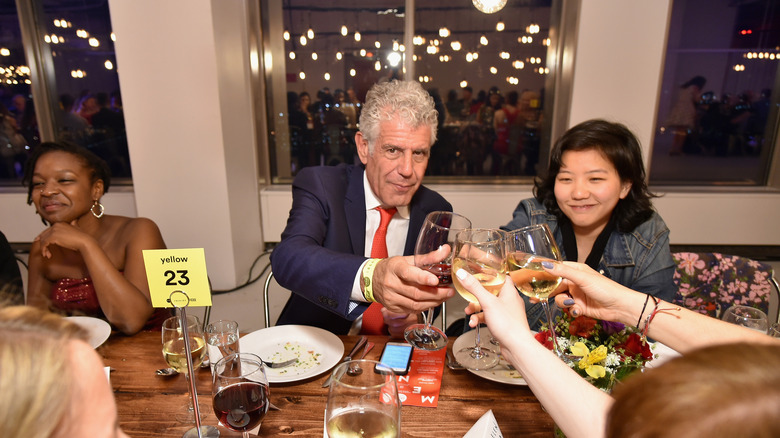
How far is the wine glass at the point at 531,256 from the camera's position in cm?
106

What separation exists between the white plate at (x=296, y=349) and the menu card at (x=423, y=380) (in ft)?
0.70

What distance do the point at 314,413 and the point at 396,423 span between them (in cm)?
38

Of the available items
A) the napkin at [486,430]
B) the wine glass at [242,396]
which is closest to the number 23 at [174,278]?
the wine glass at [242,396]

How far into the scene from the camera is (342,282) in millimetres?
1347

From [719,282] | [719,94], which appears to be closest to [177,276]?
[719,282]

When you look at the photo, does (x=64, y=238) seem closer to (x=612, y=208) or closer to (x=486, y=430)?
(x=486, y=430)

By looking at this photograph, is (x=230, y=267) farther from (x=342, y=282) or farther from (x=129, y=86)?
(x=342, y=282)

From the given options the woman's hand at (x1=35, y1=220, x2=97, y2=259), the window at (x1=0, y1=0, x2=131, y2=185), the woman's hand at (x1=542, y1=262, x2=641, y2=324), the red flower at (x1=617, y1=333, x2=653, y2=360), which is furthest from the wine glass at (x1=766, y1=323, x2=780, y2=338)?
the window at (x1=0, y1=0, x2=131, y2=185)

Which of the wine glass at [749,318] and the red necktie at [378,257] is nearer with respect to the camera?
the wine glass at [749,318]

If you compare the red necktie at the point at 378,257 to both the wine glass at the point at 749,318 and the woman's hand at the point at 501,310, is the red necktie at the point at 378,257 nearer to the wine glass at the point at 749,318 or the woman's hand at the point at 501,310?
the woman's hand at the point at 501,310

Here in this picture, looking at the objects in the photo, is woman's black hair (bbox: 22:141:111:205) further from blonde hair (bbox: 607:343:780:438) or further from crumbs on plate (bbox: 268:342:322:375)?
blonde hair (bbox: 607:343:780:438)

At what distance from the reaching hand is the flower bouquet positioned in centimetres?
27

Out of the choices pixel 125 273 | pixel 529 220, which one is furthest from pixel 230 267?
pixel 529 220

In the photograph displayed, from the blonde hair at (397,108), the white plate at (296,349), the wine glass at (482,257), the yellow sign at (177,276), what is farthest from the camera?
the blonde hair at (397,108)
